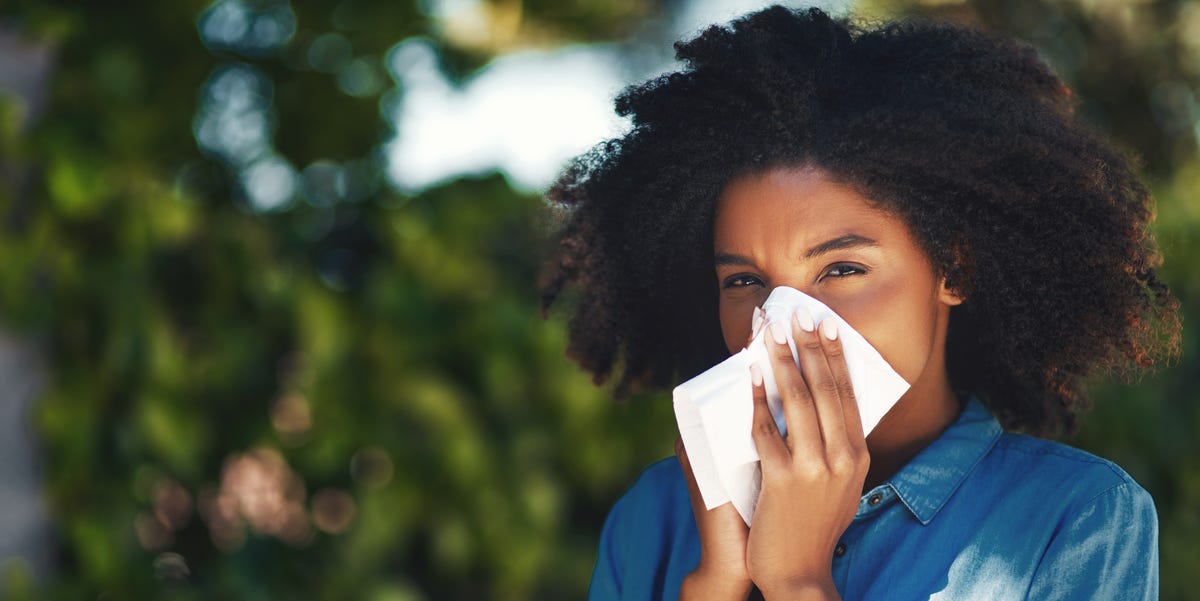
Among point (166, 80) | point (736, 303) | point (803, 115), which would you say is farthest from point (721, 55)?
point (166, 80)

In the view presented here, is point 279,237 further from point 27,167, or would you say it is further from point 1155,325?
point 1155,325

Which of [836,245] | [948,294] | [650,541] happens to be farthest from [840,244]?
[650,541]

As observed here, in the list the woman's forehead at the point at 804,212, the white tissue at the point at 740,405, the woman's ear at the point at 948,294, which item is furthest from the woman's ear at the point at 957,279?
the white tissue at the point at 740,405

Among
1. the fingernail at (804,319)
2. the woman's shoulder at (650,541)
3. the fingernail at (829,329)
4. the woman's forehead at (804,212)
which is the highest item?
the woman's forehead at (804,212)

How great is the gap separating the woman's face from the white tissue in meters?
0.05

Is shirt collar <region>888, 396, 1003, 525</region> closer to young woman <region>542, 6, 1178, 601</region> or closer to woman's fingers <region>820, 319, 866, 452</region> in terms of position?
young woman <region>542, 6, 1178, 601</region>

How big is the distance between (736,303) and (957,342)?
39cm

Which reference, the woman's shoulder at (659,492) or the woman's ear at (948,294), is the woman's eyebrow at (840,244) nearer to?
the woman's ear at (948,294)

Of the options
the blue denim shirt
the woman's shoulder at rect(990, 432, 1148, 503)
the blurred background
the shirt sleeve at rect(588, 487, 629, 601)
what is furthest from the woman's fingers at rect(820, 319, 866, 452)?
the blurred background

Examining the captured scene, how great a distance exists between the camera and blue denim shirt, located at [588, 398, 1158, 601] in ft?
4.11

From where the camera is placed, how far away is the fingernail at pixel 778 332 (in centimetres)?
125

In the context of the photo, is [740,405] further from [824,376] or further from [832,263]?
[832,263]

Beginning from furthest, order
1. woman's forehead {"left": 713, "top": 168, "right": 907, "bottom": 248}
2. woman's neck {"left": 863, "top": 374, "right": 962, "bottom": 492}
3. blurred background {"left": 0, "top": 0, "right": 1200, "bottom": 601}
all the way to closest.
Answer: blurred background {"left": 0, "top": 0, "right": 1200, "bottom": 601}
woman's neck {"left": 863, "top": 374, "right": 962, "bottom": 492}
woman's forehead {"left": 713, "top": 168, "right": 907, "bottom": 248}

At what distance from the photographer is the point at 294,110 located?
3439 millimetres
